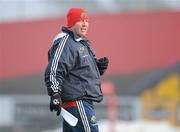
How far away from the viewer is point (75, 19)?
6.55 m

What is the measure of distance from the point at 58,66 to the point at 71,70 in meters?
0.13

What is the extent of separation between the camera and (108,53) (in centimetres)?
1708

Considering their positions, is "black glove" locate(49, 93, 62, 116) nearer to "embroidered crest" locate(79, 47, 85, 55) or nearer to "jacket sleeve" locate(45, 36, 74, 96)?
"jacket sleeve" locate(45, 36, 74, 96)

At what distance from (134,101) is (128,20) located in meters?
1.87

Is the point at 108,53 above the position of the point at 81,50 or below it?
below

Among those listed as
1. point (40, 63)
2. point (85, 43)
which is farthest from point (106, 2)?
point (85, 43)

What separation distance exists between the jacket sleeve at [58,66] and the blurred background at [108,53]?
393 inches

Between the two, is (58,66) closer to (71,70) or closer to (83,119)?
(71,70)

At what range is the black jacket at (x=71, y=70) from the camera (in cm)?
634

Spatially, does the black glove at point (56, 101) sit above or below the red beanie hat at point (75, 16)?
below

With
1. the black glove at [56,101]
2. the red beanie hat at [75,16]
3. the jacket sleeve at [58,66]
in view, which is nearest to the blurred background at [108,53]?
the red beanie hat at [75,16]

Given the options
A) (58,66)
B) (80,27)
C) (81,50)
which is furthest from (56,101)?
(80,27)

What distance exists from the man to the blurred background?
32.3 feet

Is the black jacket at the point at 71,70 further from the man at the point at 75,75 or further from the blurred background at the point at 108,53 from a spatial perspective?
the blurred background at the point at 108,53
